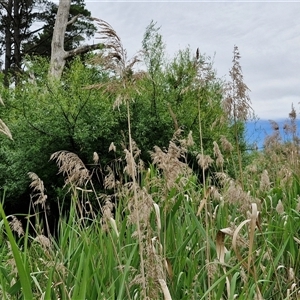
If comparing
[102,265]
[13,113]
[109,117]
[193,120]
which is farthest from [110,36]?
[13,113]

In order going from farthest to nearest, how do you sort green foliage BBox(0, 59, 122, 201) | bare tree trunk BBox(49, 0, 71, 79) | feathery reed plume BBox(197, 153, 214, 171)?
bare tree trunk BBox(49, 0, 71, 79)
green foliage BBox(0, 59, 122, 201)
feathery reed plume BBox(197, 153, 214, 171)

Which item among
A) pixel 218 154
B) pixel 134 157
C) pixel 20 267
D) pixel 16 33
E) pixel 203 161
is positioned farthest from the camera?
pixel 16 33

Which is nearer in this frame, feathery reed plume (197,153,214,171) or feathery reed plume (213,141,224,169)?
feathery reed plume (197,153,214,171)

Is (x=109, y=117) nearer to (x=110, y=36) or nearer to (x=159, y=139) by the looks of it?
(x=159, y=139)

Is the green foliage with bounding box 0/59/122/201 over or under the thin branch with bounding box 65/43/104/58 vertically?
under

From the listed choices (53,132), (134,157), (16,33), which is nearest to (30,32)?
(16,33)

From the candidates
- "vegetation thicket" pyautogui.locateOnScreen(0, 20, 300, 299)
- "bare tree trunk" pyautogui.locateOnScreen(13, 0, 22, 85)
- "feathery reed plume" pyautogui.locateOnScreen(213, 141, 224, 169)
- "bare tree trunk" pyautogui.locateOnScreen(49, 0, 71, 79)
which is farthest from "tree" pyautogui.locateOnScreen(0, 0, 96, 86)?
"feathery reed plume" pyautogui.locateOnScreen(213, 141, 224, 169)

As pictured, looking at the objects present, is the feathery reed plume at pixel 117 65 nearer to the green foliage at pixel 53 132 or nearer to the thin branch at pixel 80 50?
the green foliage at pixel 53 132

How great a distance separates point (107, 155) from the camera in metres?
6.02

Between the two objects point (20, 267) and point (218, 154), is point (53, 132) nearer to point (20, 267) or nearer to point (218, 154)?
point (218, 154)

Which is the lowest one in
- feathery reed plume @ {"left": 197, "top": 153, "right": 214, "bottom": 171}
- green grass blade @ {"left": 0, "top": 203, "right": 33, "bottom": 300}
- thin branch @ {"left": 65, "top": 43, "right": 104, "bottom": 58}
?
green grass blade @ {"left": 0, "top": 203, "right": 33, "bottom": 300}

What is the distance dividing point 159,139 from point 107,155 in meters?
0.82

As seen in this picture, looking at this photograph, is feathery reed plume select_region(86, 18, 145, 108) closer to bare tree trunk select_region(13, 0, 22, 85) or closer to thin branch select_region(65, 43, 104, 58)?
thin branch select_region(65, 43, 104, 58)

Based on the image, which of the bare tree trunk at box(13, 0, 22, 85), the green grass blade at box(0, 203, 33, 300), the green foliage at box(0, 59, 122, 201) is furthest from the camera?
the bare tree trunk at box(13, 0, 22, 85)
